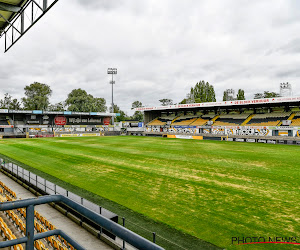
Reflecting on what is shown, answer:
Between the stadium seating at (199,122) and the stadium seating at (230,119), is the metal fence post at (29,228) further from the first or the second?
the stadium seating at (199,122)

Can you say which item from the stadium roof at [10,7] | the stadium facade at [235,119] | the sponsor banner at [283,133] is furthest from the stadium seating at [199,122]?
the stadium roof at [10,7]

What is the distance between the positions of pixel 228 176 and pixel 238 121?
115ft

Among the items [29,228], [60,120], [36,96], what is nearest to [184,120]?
[60,120]

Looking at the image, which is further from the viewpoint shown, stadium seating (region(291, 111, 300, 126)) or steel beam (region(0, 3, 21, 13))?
stadium seating (region(291, 111, 300, 126))

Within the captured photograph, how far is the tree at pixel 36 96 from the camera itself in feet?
271

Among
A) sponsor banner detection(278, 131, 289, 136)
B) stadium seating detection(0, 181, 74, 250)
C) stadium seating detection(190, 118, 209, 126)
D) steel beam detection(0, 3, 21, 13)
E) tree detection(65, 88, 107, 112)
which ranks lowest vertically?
stadium seating detection(0, 181, 74, 250)

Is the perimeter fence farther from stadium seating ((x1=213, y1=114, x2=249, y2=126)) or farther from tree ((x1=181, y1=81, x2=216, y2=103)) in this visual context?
tree ((x1=181, y1=81, x2=216, y2=103))

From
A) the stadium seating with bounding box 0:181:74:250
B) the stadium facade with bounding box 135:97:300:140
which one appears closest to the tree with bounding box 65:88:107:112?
the stadium facade with bounding box 135:97:300:140

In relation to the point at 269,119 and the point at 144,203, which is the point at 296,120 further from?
the point at 144,203

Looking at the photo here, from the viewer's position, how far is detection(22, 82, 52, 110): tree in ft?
271

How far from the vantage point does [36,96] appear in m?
82.4

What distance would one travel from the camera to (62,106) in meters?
99.9

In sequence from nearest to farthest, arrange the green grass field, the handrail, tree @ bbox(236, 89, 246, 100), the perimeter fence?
the handrail < the perimeter fence < the green grass field < tree @ bbox(236, 89, 246, 100)

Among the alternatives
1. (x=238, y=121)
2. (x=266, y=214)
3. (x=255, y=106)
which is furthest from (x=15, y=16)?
(x=255, y=106)
